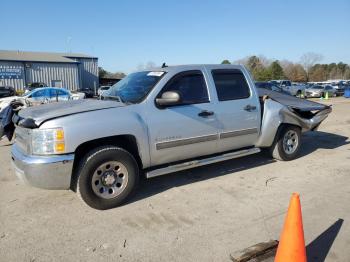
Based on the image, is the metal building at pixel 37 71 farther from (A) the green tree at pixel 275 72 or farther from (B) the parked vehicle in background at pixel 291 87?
(A) the green tree at pixel 275 72

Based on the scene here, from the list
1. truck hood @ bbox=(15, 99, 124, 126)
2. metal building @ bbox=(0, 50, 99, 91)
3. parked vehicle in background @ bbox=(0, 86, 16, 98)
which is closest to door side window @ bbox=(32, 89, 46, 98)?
parked vehicle in background @ bbox=(0, 86, 16, 98)

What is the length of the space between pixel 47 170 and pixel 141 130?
1271 mm

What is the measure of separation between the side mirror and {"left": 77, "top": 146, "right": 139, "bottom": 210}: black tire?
0.84 meters

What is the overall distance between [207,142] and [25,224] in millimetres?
2741

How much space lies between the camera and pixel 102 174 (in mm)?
4094

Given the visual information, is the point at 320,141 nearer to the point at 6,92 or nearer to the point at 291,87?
the point at 291,87

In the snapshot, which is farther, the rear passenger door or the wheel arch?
the rear passenger door

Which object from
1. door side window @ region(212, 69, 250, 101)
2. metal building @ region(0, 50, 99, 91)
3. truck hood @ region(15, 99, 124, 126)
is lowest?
truck hood @ region(15, 99, 124, 126)

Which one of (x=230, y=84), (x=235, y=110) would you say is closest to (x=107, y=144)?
(x=235, y=110)

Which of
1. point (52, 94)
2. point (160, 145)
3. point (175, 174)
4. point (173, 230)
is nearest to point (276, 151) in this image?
point (175, 174)

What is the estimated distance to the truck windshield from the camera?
4531 mm

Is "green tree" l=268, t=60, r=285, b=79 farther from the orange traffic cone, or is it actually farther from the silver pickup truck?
the orange traffic cone

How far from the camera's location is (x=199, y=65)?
5086 millimetres

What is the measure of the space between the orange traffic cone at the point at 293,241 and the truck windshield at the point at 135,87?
2.52m
